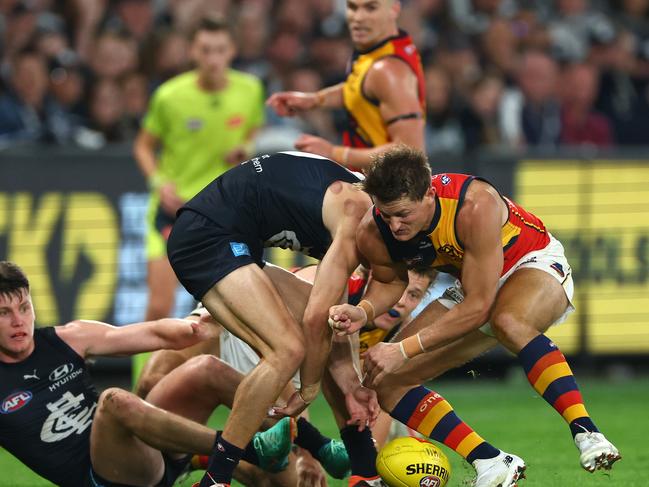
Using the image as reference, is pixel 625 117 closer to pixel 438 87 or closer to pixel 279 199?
pixel 438 87

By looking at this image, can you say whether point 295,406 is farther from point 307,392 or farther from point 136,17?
point 136,17

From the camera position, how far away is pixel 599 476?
7484mm

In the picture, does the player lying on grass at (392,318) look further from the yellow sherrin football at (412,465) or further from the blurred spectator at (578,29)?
the blurred spectator at (578,29)

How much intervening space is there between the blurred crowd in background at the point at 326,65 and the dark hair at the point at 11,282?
5008 millimetres

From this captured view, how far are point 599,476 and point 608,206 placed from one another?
486cm

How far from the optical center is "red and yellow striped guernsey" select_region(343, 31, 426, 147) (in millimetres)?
8367

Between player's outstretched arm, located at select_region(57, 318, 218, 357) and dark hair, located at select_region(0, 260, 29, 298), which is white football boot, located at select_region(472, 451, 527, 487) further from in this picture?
dark hair, located at select_region(0, 260, 29, 298)

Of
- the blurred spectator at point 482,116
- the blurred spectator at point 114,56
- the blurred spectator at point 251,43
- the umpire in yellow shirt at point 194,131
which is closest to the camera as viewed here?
the umpire in yellow shirt at point 194,131

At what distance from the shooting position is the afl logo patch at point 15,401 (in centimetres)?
650

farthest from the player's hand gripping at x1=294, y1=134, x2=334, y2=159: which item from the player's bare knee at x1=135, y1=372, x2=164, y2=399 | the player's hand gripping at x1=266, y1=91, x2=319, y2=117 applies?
the player's bare knee at x1=135, y1=372, x2=164, y2=399

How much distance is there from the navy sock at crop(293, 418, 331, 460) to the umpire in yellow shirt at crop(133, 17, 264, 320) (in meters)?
3.33

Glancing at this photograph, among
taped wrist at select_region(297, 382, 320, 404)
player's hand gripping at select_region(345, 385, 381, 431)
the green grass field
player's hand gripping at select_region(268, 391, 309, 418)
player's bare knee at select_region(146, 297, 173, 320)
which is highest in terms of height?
taped wrist at select_region(297, 382, 320, 404)

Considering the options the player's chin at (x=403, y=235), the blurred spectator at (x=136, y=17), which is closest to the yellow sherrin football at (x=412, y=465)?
the player's chin at (x=403, y=235)

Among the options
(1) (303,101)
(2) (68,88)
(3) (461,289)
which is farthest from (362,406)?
(2) (68,88)
